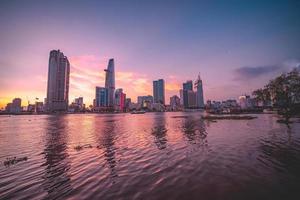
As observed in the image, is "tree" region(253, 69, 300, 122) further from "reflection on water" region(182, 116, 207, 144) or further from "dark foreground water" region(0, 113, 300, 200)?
"dark foreground water" region(0, 113, 300, 200)

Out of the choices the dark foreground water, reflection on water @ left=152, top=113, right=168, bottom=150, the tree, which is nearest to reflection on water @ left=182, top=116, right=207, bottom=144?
reflection on water @ left=152, top=113, right=168, bottom=150

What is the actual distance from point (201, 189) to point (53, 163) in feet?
50.6

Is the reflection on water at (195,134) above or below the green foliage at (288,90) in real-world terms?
below

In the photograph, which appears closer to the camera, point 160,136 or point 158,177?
point 158,177

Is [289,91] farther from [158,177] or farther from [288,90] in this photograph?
[158,177]

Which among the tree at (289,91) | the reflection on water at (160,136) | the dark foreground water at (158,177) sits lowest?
the reflection on water at (160,136)

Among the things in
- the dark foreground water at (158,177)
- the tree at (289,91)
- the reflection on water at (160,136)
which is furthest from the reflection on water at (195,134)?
the tree at (289,91)

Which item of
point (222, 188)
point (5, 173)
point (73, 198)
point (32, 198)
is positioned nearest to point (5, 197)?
point (32, 198)

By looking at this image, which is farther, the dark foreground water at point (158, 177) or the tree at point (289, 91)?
the tree at point (289, 91)

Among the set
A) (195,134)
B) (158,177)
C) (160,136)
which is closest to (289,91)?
(195,134)

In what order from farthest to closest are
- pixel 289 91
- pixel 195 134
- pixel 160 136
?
pixel 289 91, pixel 195 134, pixel 160 136

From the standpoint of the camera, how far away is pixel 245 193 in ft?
33.0

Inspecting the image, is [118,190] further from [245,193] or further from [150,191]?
[245,193]

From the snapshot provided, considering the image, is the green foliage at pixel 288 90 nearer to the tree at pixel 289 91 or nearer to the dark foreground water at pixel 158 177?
the tree at pixel 289 91
